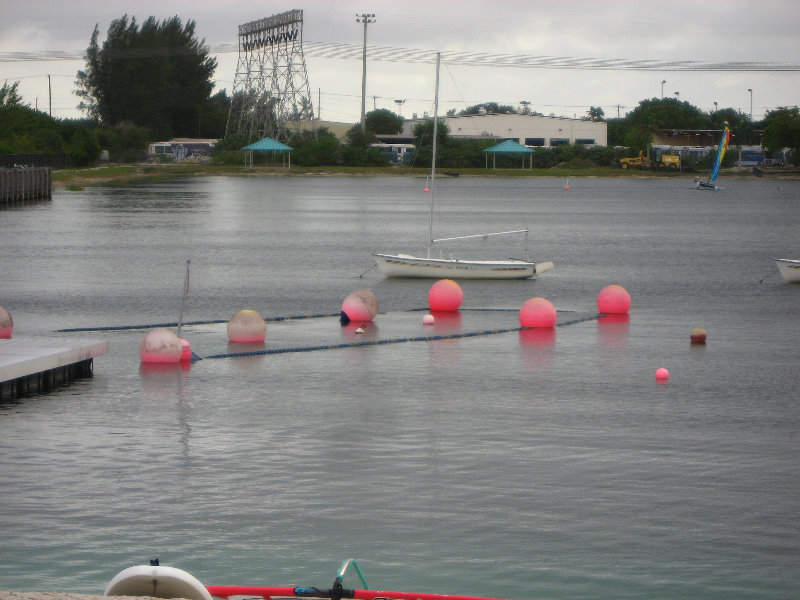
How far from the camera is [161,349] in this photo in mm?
26344

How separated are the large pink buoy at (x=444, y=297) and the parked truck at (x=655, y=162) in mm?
152539

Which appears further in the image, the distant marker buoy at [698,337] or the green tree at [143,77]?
the green tree at [143,77]

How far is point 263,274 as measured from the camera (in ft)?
164

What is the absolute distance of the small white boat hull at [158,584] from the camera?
404 inches

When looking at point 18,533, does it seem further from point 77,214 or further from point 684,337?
point 77,214

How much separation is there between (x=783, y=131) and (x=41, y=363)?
170 m

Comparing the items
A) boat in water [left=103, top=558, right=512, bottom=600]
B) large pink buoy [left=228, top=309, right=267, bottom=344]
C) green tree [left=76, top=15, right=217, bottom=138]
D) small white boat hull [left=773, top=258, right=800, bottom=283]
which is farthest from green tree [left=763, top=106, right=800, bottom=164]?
boat in water [left=103, top=558, right=512, bottom=600]

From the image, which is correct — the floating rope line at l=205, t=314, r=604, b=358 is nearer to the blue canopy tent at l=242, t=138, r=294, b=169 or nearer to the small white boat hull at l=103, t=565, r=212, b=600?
the small white boat hull at l=103, t=565, r=212, b=600

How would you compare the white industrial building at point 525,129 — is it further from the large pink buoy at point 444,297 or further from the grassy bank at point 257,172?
the large pink buoy at point 444,297

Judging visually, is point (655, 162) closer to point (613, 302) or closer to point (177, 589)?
point (613, 302)

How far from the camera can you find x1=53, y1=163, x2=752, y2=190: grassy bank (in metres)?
138

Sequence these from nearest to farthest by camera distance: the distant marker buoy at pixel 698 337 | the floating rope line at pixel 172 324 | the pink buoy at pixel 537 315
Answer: the distant marker buoy at pixel 698 337
the floating rope line at pixel 172 324
the pink buoy at pixel 537 315

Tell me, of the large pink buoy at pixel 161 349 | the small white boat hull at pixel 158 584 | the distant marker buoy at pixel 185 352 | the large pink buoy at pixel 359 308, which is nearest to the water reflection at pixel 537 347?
the large pink buoy at pixel 359 308

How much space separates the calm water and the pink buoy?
784mm
